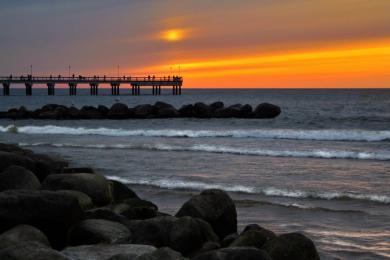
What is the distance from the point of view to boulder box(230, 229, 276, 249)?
6277 millimetres

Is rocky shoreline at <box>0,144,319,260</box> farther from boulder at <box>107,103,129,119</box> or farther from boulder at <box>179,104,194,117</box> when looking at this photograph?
boulder at <box>179,104,194,117</box>

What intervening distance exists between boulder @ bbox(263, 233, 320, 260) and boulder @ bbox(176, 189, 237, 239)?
5.31ft

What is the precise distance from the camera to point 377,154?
18.8 metres

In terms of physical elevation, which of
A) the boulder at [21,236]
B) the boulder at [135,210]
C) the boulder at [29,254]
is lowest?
the boulder at [135,210]

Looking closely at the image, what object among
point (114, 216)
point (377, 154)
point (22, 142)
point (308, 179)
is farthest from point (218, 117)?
point (114, 216)

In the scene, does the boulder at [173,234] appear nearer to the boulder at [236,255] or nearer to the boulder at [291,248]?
the boulder at [291,248]

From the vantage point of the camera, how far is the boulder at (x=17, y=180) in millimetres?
8625

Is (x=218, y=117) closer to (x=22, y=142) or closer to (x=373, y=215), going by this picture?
(x=22, y=142)

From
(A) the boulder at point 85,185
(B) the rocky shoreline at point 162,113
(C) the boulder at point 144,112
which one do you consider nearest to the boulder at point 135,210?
(A) the boulder at point 85,185

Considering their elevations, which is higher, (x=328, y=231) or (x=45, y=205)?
(x=45, y=205)

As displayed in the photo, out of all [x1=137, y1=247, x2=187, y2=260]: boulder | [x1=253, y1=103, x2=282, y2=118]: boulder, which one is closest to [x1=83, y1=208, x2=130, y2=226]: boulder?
[x1=137, y1=247, x2=187, y2=260]: boulder

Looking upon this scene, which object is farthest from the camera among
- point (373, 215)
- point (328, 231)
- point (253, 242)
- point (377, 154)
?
point (377, 154)

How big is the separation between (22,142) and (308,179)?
15262 millimetres

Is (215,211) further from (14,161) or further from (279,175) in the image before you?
(279,175)
